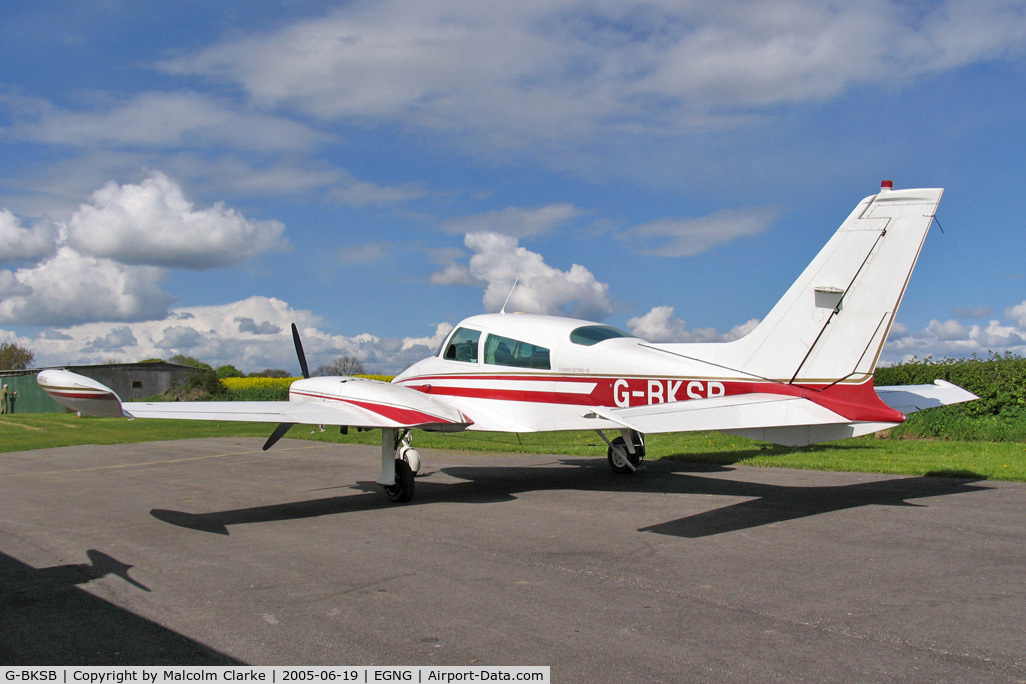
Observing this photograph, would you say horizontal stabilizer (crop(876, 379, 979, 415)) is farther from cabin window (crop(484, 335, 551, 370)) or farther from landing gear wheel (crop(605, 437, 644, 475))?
cabin window (crop(484, 335, 551, 370))

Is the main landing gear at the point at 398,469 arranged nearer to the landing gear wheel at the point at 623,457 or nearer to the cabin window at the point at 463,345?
the cabin window at the point at 463,345

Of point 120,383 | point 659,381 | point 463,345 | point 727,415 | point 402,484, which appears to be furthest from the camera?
point 120,383

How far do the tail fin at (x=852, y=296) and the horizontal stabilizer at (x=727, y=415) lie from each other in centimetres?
63

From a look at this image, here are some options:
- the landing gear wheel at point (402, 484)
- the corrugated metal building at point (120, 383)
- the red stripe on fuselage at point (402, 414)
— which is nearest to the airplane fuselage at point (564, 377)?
the red stripe on fuselage at point (402, 414)

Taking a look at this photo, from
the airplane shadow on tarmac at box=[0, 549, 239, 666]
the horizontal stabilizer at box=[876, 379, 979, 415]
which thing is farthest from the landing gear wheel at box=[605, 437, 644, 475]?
the airplane shadow on tarmac at box=[0, 549, 239, 666]

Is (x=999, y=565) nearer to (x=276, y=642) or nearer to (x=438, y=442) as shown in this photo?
(x=276, y=642)

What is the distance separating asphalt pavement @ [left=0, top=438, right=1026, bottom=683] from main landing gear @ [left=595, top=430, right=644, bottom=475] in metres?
0.70

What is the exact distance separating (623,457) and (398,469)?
165 inches

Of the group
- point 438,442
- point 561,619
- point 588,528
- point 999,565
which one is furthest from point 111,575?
point 438,442

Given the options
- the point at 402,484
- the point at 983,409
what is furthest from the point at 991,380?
the point at 402,484

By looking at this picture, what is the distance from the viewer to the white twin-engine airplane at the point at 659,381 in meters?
8.14

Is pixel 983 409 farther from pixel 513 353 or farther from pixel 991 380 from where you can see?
pixel 513 353

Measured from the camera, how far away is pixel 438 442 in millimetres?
21672

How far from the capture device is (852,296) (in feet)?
27.6
